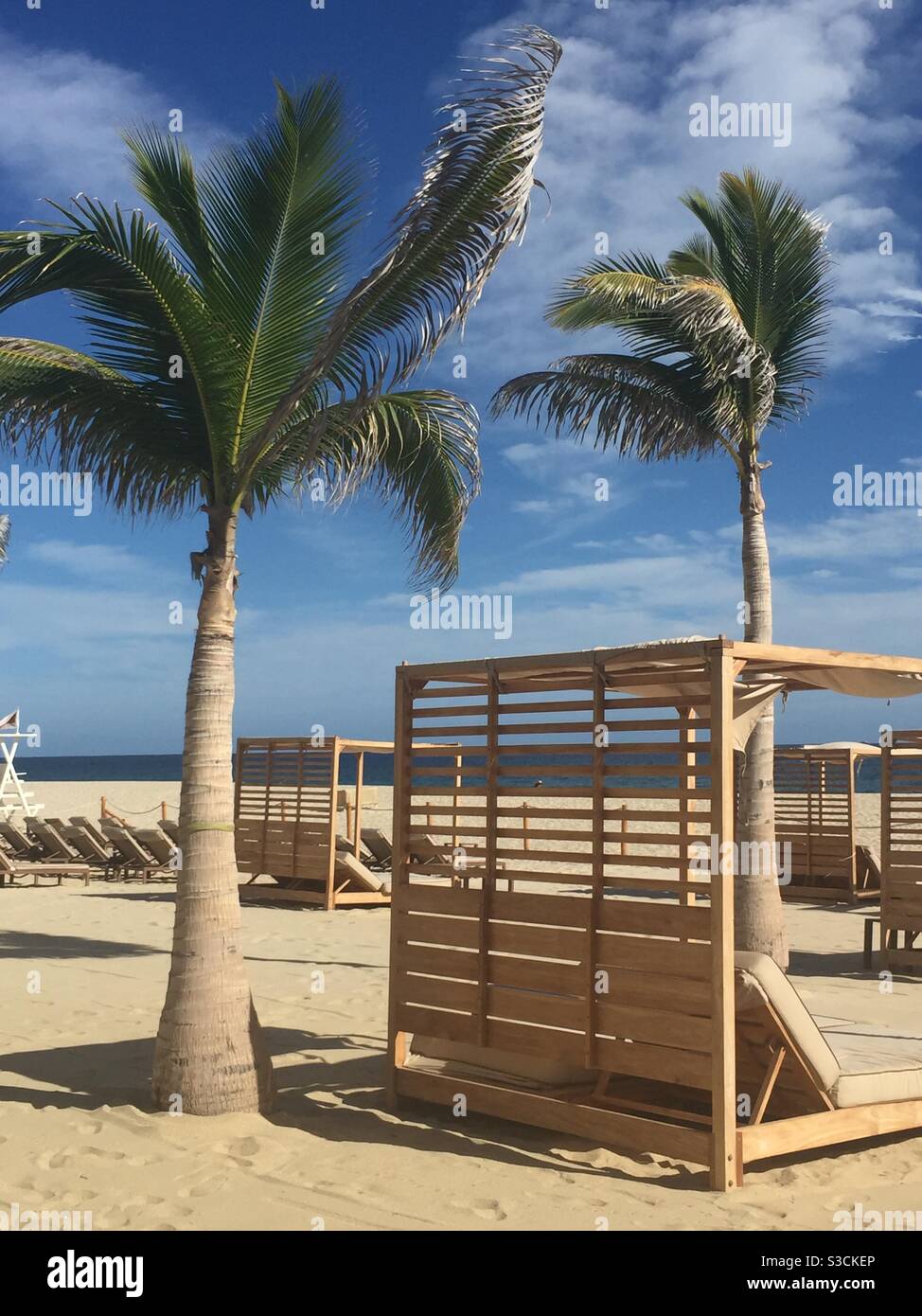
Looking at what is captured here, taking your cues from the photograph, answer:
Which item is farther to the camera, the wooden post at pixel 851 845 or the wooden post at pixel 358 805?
the wooden post at pixel 851 845

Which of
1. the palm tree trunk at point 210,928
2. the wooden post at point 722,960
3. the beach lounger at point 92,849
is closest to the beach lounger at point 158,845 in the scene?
the beach lounger at point 92,849

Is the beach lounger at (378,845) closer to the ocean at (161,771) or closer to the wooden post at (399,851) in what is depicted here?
the wooden post at (399,851)

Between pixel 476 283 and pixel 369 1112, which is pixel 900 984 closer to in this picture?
pixel 369 1112

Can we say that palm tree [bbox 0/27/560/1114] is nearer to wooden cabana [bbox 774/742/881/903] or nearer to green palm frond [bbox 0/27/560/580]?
green palm frond [bbox 0/27/560/580]

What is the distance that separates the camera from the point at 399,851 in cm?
666

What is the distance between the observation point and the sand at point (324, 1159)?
15.5 feet

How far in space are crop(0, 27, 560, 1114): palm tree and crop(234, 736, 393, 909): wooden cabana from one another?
8.97 m

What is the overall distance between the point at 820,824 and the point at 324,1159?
13.5 metres

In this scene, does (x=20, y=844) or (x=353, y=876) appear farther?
(x=20, y=844)

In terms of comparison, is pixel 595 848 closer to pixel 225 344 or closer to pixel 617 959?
pixel 617 959

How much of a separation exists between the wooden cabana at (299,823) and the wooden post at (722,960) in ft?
34.3

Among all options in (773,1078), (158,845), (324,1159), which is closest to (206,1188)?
(324,1159)
